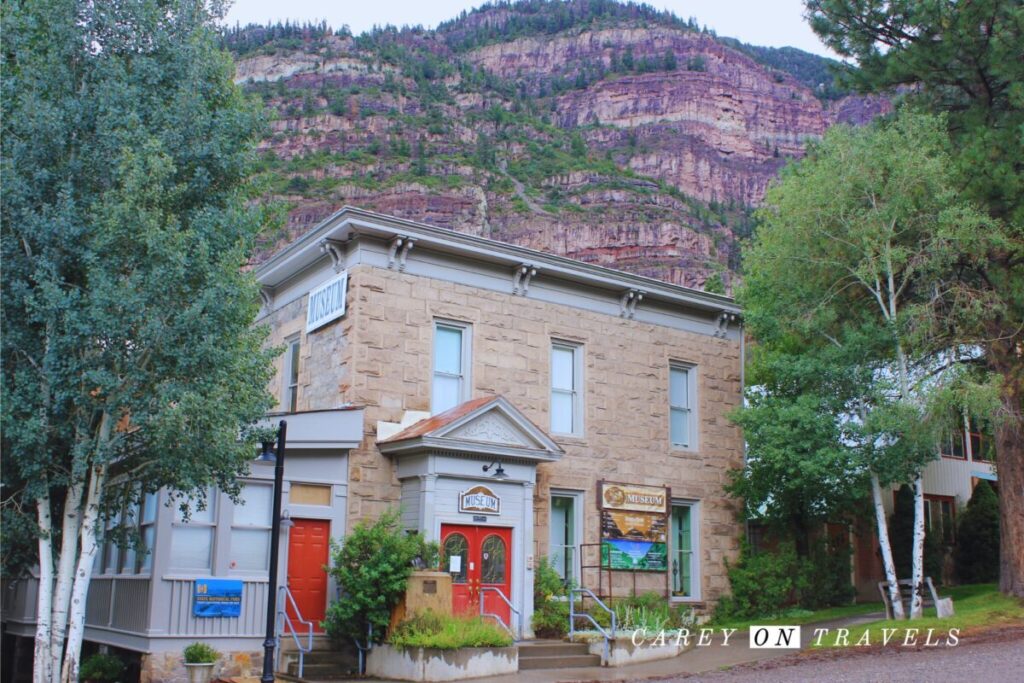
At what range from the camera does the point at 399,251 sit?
20.1 metres

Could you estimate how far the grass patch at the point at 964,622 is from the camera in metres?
18.7

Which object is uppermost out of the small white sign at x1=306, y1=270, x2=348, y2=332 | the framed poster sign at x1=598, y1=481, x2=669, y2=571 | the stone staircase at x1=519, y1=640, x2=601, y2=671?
the small white sign at x1=306, y1=270, x2=348, y2=332

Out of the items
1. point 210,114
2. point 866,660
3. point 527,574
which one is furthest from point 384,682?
point 210,114

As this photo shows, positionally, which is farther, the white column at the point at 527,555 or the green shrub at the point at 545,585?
the green shrub at the point at 545,585

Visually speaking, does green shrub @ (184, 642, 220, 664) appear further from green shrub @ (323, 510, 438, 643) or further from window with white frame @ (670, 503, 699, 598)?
window with white frame @ (670, 503, 699, 598)

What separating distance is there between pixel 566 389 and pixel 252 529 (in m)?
7.59

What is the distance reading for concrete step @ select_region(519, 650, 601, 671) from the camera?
17530 mm

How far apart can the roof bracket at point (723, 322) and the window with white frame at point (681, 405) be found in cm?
127

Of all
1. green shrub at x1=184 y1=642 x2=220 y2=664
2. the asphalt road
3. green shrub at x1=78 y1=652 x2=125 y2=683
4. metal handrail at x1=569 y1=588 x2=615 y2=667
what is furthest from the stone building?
the asphalt road

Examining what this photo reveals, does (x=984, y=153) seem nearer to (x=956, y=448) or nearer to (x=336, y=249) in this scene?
(x=336, y=249)

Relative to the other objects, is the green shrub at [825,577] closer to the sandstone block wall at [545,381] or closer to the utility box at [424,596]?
the sandstone block wall at [545,381]

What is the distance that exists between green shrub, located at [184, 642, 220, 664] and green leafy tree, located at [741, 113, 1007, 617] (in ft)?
40.5

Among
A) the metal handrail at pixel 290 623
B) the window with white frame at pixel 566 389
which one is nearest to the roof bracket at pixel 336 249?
the window with white frame at pixel 566 389

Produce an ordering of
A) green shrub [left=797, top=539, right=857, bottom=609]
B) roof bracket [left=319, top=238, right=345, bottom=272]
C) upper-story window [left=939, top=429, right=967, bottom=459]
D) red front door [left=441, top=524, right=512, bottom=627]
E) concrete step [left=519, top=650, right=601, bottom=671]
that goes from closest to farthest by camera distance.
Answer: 1. concrete step [left=519, top=650, right=601, bottom=671]
2. red front door [left=441, top=524, right=512, bottom=627]
3. roof bracket [left=319, top=238, right=345, bottom=272]
4. green shrub [left=797, top=539, right=857, bottom=609]
5. upper-story window [left=939, top=429, right=967, bottom=459]
